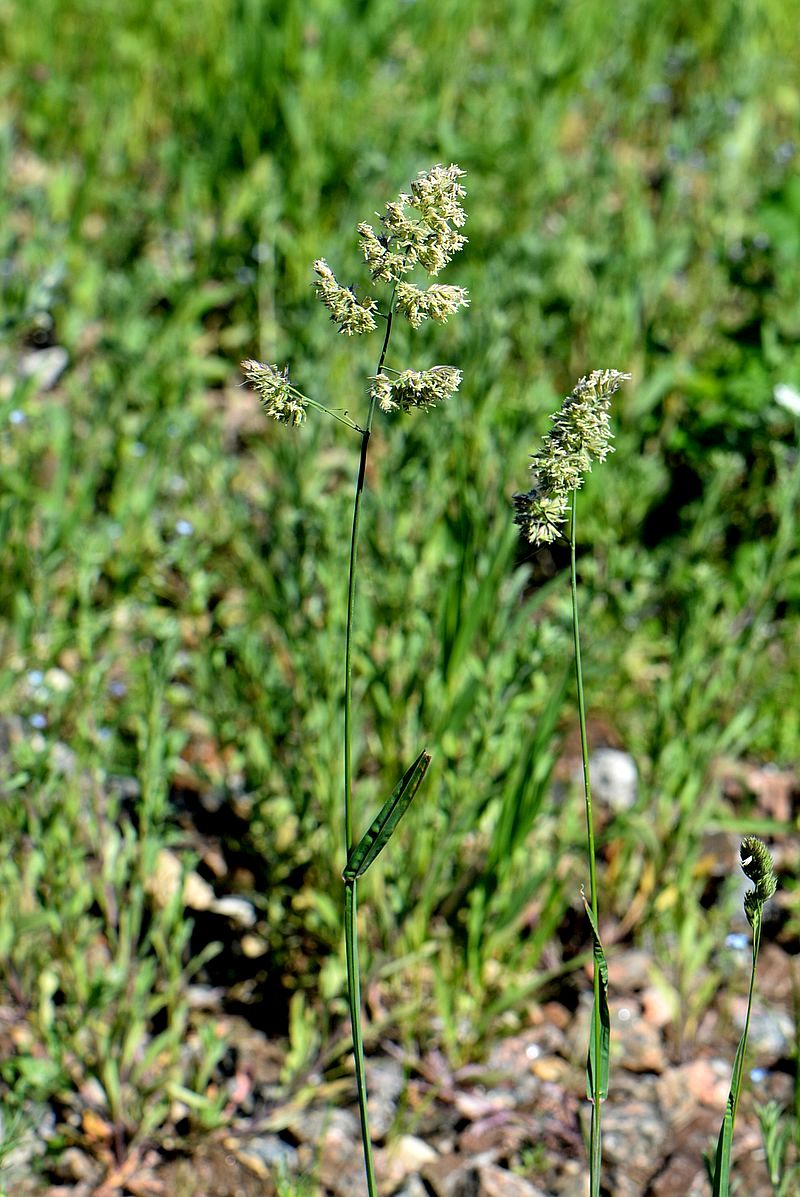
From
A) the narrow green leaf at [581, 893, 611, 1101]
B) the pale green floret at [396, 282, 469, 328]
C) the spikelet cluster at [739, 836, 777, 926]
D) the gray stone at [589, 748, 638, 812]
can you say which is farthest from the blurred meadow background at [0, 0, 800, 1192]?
the pale green floret at [396, 282, 469, 328]

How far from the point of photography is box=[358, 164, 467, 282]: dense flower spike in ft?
3.96

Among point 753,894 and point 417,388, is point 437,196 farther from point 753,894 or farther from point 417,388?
point 753,894

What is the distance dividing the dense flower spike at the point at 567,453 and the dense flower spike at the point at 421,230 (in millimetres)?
187

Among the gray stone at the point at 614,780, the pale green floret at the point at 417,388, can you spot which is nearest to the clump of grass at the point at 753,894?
the pale green floret at the point at 417,388

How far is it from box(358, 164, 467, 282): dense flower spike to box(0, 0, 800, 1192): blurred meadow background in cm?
111

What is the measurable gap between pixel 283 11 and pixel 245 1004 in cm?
317

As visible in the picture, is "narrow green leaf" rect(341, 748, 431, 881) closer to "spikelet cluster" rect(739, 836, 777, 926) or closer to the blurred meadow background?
"spikelet cluster" rect(739, 836, 777, 926)

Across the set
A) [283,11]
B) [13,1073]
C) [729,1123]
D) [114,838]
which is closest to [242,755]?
[114,838]

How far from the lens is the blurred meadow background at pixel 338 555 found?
2242 millimetres

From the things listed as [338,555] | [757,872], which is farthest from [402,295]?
[338,555]

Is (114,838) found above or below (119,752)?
below

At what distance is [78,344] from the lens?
371cm

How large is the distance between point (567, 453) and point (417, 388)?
0.16 meters

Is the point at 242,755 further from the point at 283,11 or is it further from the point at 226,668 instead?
the point at 283,11
